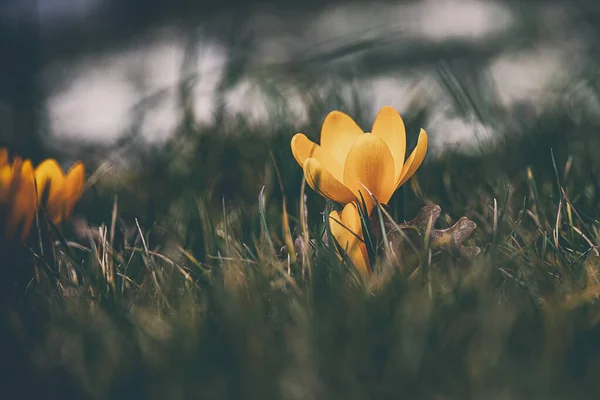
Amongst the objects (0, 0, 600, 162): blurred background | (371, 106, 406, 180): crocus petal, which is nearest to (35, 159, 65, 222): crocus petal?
(0, 0, 600, 162): blurred background

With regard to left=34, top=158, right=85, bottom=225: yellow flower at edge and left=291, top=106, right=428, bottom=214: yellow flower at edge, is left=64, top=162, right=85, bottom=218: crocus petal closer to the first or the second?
left=34, top=158, right=85, bottom=225: yellow flower at edge

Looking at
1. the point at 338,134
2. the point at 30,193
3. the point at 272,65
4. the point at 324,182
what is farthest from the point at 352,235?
the point at 272,65

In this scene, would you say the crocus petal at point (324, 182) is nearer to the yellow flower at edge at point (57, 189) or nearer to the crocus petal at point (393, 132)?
the crocus petal at point (393, 132)

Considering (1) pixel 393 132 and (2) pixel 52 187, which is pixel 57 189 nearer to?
(2) pixel 52 187

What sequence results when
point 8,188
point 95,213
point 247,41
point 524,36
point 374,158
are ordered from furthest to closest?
point 524,36 < point 247,41 < point 95,213 < point 8,188 < point 374,158

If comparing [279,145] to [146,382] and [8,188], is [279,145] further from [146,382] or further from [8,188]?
[146,382]

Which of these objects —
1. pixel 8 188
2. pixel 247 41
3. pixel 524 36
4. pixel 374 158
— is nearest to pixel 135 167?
pixel 247 41
